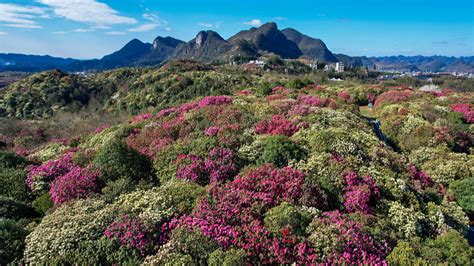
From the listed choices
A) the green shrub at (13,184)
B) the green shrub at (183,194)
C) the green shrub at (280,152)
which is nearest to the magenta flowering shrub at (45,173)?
the green shrub at (13,184)

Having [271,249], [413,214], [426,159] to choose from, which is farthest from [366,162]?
[426,159]

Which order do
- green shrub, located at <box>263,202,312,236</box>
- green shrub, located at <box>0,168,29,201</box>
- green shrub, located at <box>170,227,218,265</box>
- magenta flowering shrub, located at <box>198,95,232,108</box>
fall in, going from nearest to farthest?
green shrub, located at <box>170,227,218,265</box>, green shrub, located at <box>263,202,312,236</box>, green shrub, located at <box>0,168,29,201</box>, magenta flowering shrub, located at <box>198,95,232,108</box>

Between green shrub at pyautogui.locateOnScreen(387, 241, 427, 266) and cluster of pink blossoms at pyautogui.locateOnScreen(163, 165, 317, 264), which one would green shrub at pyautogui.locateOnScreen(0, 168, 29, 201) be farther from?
green shrub at pyautogui.locateOnScreen(387, 241, 427, 266)

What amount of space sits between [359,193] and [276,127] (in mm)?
5655

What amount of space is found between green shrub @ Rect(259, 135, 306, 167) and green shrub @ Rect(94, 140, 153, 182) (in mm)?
3696

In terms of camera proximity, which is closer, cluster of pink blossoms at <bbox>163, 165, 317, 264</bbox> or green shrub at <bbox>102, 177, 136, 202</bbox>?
cluster of pink blossoms at <bbox>163, 165, 317, 264</bbox>

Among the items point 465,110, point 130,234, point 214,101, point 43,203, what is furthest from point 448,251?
point 465,110

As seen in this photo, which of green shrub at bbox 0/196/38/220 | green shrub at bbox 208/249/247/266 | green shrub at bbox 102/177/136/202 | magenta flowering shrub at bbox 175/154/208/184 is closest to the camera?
green shrub at bbox 208/249/247/266

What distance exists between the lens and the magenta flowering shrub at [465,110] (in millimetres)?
22625

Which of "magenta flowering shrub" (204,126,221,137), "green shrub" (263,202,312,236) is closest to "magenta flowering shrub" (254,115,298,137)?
"magenta flowering shrub" (204,126,221,137)

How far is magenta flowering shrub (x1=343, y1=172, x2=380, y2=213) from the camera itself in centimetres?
734

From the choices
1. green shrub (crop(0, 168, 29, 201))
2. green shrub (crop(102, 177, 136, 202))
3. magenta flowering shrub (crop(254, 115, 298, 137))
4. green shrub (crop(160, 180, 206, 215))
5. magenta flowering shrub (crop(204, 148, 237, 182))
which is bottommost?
green shrub (crop(0, 168, 29, 201))

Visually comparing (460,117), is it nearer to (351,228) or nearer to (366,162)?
(366,162)

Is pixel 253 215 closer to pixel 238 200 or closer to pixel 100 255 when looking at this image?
pixel 238 200
